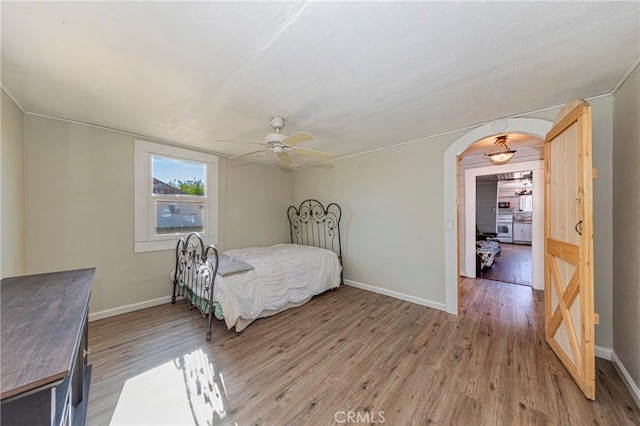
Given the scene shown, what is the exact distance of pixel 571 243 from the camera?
1.92 metres

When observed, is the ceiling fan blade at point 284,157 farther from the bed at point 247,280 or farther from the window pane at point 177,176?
the window pane at point 177,176

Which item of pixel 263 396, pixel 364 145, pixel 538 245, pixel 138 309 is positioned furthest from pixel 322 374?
pixel 538 245

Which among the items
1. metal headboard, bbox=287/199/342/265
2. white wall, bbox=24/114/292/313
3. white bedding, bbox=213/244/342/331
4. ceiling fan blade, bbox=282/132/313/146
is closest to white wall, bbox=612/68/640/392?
ceiling fan blade, bbox=282/132/313/146

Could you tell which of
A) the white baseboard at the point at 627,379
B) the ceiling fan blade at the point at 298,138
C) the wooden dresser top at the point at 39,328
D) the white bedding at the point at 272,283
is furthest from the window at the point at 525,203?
the wooden dresser top at the point at 39,328

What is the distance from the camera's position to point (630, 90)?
6.08ft

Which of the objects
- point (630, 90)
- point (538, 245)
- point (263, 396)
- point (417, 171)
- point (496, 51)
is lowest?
point (263, 396)

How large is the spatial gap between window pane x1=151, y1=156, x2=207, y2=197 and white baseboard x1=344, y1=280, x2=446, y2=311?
3.08 m

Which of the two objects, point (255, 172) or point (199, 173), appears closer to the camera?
point (199, 173)

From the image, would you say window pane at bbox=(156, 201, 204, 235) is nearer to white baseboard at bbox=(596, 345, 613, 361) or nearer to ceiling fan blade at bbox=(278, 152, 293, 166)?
ceiling fan blade at bbox=(278, 152, 293, 166)

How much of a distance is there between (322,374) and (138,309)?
2747 mm

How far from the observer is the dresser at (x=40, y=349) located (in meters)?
0.66

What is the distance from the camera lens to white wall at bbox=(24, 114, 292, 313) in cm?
255

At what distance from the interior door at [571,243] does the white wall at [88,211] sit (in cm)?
456

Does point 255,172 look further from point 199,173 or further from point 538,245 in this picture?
point 538,245
